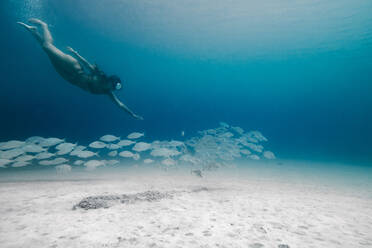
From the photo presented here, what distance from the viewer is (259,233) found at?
3.54 meters

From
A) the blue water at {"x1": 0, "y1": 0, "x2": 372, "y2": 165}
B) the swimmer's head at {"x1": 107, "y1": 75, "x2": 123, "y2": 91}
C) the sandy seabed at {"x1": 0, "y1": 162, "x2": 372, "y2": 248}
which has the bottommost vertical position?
the sandy seabed at {"x1": 0, "y1": 162, "x2": 372, "y2": 248}

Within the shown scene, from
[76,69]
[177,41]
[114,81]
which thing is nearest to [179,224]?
[114,81]

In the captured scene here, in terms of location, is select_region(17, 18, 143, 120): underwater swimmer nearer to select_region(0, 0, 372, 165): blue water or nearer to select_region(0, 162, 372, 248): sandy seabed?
select_region(0, 162, 372, 248): sandy seabed

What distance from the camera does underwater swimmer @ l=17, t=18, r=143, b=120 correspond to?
21.9ft

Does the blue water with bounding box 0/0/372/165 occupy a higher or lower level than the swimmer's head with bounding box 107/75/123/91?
higher

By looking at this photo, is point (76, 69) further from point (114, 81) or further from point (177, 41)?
point (177, 41)

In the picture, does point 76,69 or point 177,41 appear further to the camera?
point 177,41

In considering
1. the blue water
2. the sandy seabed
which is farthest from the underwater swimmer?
the blue water

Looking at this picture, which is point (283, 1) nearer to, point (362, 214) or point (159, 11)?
point (159, 11)

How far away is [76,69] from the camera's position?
6.81 meters

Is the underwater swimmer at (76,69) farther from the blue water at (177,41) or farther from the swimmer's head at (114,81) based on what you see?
the blue water at (177,41)

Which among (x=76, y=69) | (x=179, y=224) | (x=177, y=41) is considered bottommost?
(x=179, y=224)

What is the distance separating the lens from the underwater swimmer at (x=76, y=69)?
21.9 feet

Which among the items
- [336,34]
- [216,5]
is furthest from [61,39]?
[336,34]
